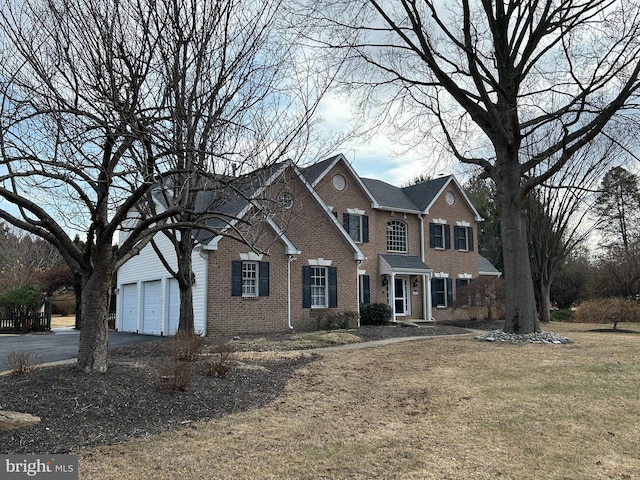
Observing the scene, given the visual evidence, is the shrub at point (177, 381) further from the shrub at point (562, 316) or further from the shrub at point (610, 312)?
the shrub at point (562, 316)

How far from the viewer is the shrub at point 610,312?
68.5ft

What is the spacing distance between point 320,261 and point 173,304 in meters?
5.77

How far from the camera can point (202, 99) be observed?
859 cm

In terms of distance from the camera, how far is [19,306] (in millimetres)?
24500

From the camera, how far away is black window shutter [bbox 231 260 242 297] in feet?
58.3

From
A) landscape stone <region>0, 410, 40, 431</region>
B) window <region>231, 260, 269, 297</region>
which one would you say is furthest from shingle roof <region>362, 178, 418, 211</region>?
landscape stone <region>0, 410, 40, 431</region>

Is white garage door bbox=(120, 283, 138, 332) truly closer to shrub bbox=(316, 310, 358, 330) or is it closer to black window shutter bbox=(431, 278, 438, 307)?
shrub bbox=(316, 310, 358, 330)

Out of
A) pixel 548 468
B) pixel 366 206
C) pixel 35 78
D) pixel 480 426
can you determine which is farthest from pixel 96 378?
pixel 366 206

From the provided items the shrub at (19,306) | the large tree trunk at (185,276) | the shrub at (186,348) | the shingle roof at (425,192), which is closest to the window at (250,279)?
the large tree trunk at (185,276)

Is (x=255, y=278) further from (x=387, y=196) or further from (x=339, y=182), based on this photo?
(x=387, y=196)

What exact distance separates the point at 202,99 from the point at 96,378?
4.60 meters

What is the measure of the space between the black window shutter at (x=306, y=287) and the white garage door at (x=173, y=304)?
460 cm

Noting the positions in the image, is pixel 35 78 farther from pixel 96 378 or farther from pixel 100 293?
pixel 96 378

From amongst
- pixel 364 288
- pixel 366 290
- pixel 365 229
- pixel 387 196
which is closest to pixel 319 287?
pixel 364 288
